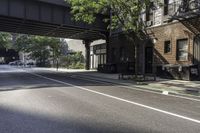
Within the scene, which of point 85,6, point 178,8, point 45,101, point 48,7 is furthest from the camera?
point 48,7

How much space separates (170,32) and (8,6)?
14.8 metres

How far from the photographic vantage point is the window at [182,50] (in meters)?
27.9

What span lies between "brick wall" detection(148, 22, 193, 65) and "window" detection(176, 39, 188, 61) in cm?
28

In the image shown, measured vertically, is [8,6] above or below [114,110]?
above

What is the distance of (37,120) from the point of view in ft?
30.4

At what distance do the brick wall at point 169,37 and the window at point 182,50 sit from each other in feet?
0.90

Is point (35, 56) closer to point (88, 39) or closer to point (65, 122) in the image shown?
point (88, 39)

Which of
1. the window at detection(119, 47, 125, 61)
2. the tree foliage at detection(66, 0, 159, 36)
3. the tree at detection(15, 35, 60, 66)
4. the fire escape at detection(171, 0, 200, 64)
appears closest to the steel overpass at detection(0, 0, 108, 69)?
the window at detection(119, 47, 125, 61)

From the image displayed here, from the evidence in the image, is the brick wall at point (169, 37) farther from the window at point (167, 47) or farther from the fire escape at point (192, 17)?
the fire escape at point (192, 17)

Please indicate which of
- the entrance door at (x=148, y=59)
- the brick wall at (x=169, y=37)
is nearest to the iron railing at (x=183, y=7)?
the brick wall at (x=169, y=37)

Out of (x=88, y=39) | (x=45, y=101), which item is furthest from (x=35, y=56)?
(x=45, y=101)

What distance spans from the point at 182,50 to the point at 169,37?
2101mm

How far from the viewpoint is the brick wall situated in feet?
89.8

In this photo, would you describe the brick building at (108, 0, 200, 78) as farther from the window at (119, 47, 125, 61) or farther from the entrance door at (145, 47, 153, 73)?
the window at (119, 47, 125, 61)
